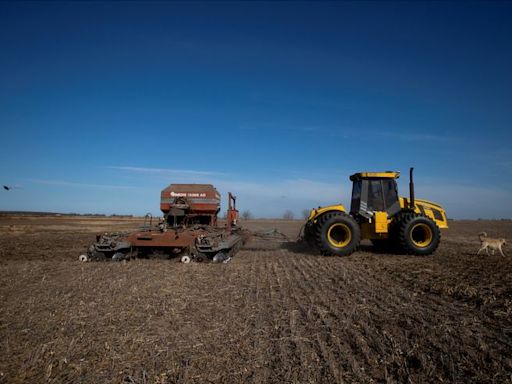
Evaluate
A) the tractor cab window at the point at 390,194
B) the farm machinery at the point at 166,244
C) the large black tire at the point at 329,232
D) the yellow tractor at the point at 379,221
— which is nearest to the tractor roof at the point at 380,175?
the yellow tractor at the point at 379,221

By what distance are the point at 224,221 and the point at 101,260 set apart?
5827 millimetres

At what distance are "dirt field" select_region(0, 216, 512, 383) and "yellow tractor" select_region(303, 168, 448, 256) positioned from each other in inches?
108

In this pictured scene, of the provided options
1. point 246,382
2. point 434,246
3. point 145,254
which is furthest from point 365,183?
point 246,382

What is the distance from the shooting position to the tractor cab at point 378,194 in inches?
482

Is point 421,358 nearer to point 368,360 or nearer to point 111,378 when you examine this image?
point 368,360

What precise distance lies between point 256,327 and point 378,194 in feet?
29.2

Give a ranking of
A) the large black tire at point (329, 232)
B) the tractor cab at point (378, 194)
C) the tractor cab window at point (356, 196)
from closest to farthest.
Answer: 1. the large black tire at point (329, 232)
2. the tractor cab at point (378, 194)
3. the tractor cab window at point (356, 196)

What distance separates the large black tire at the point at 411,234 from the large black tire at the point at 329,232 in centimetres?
139

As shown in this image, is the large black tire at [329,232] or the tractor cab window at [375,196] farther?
the tractor cab window at [375,196]

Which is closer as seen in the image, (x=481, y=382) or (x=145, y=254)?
(x=481, y=382)

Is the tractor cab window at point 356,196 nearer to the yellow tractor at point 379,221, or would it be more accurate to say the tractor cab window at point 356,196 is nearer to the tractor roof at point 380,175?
the yellow tractor at point 379,221

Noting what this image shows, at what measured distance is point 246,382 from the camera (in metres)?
3.33

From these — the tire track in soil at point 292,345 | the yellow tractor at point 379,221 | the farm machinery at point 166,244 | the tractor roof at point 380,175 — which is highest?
the tractor roof at point 380,175

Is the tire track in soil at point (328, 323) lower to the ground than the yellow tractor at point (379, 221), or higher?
lower
